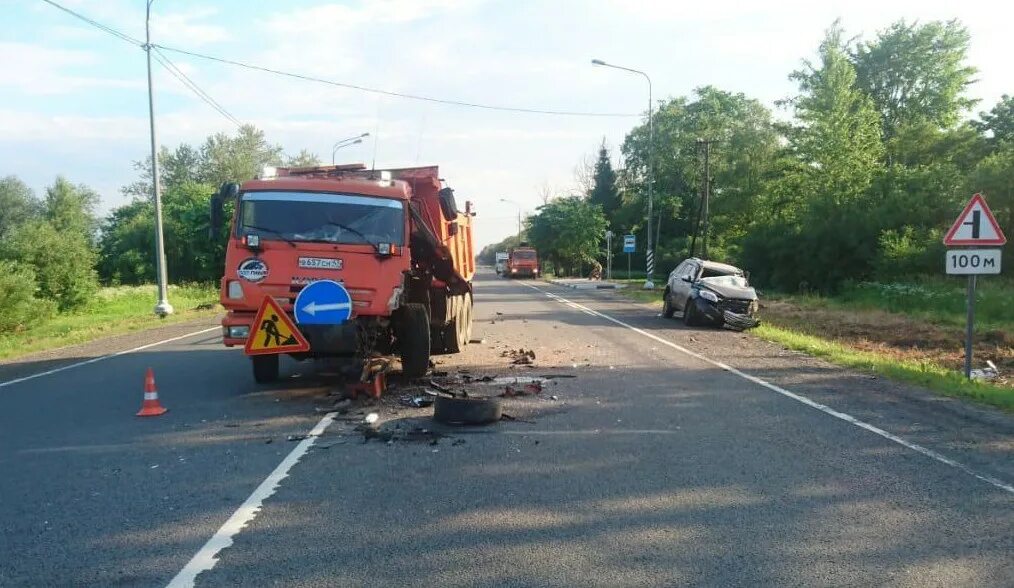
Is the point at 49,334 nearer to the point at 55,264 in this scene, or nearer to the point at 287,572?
the point at 55,264

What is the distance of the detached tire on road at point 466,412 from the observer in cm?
795

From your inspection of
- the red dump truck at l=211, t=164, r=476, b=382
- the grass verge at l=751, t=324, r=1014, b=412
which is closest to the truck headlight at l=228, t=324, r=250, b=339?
the red dump truck at l=211, t=164, r=476, b=382

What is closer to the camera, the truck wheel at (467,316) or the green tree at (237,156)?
the truck wheel at (467,316)

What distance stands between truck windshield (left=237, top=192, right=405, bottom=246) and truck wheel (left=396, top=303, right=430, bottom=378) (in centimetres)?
95

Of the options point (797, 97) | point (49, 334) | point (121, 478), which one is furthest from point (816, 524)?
→ point (797, 97)

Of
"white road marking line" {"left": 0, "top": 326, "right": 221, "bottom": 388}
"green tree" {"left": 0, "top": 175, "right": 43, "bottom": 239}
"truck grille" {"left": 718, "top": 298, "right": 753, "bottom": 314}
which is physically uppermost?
"green tree" {"left": 0, "top": 175, "right": 43, "bottom": 239}

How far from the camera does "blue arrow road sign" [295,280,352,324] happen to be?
9.30 meters

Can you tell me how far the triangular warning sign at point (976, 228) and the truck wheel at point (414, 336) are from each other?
752 centimetres

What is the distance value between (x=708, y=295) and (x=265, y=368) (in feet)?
40.3

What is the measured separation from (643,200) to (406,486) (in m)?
A: 70.3

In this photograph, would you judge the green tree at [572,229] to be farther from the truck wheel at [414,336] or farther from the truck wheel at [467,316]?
the truck wheel at [414,336]

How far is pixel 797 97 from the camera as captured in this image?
5150 centimetres

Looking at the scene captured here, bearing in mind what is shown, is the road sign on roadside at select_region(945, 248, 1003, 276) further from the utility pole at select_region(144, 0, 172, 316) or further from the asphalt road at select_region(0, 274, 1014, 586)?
Result: the utility pole at select_region(144, 0, 172, 316)

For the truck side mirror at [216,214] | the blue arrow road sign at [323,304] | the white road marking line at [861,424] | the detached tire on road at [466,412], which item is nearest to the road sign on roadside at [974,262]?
the white road marking line at [861,424]
